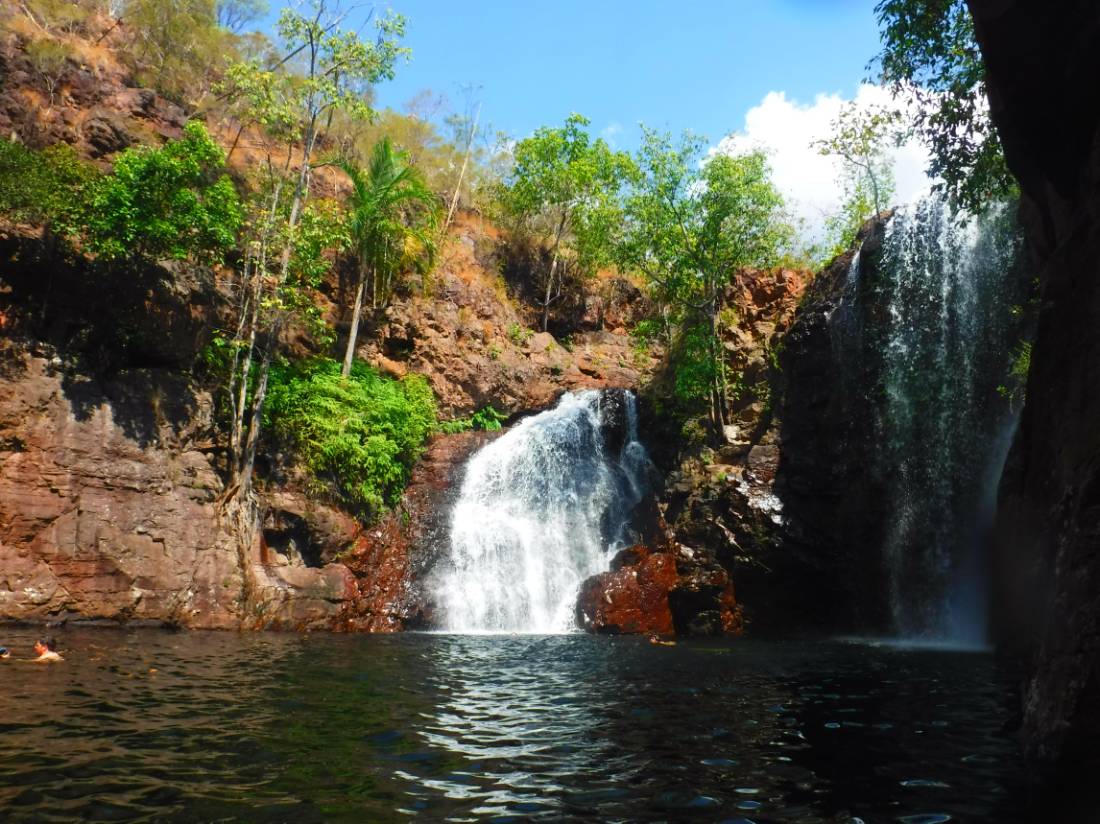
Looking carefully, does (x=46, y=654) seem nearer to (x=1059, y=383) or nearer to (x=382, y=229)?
(x=1059, y=383)

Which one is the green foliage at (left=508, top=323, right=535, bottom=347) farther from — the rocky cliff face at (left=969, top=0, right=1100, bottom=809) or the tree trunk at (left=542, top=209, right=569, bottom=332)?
the rocky cliff face at (left=969, top=0, right=1100, bottom=809)

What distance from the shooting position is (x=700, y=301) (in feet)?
87.5

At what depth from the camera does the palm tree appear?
86.6 feet

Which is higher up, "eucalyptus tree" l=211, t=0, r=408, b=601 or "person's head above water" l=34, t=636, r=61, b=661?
"eucalyptus tree" l=211, t=0, r=408, b=601

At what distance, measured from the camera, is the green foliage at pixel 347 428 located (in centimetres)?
2086

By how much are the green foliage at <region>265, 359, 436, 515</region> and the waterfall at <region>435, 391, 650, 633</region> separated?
2506 millimetres

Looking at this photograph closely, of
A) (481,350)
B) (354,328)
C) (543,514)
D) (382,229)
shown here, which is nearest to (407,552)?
(543,514)

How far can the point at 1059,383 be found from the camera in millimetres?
7566

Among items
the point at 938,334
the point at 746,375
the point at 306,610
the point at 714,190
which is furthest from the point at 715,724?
the point at 714,190

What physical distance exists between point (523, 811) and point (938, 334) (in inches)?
745

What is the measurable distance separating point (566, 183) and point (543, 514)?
2030cm

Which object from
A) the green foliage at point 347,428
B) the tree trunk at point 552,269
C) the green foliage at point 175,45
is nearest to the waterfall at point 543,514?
the green foliage at point 347,428

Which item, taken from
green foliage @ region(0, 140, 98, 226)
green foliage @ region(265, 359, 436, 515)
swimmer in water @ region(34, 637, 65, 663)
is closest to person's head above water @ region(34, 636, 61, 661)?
swimmer in water @ region(34, 637, 65, 663)

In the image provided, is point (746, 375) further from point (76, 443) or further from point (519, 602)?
point (76, 443)
